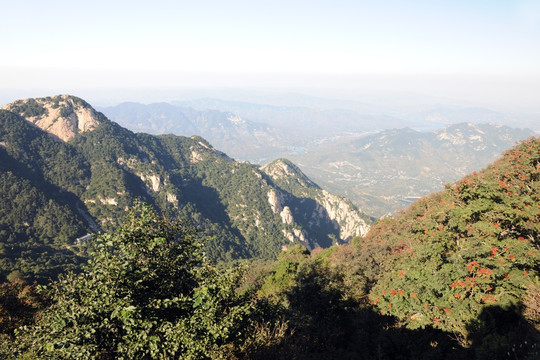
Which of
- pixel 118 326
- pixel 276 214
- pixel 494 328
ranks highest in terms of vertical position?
pixel 118 326

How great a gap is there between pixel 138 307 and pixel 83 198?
165m

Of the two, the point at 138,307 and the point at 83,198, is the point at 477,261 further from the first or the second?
the point at 83,198

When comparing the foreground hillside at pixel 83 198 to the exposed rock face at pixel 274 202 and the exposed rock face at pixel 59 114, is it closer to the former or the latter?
the exposed rock face at pixel 59 114

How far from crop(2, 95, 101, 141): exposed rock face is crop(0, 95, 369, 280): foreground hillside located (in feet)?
1.66

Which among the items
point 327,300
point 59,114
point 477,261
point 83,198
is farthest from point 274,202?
point 477,261

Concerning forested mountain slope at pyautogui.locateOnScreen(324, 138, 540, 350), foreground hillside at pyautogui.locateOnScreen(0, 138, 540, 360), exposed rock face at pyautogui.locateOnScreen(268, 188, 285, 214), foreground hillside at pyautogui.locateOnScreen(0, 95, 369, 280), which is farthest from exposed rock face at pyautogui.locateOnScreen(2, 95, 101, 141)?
forested mountain slope at pyautogui.locateOnScreen(324, 138, 540, 350)

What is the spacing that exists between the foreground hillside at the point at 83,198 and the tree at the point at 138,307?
92.5 meters

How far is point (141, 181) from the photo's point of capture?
570 feet

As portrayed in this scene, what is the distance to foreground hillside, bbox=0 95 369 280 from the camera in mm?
112438

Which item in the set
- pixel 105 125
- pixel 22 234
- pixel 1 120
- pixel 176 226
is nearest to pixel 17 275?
pixel 22 234

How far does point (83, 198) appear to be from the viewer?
146 meters

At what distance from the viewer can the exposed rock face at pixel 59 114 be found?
171 metres

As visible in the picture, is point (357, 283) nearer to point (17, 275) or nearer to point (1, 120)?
point (17, 275)

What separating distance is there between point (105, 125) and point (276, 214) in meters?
139
